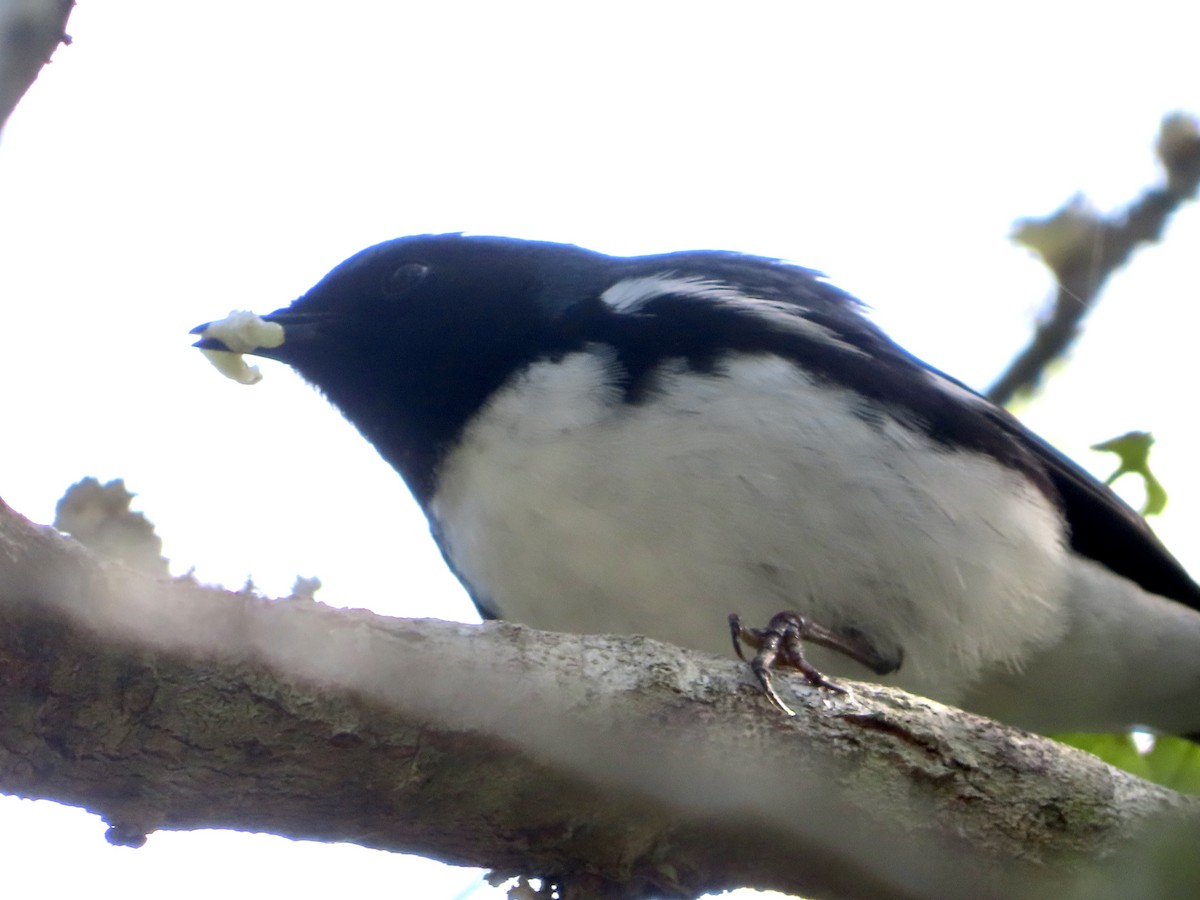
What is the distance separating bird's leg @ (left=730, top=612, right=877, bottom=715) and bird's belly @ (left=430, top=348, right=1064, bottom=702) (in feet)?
1.07

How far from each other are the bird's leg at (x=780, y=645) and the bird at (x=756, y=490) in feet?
0.47

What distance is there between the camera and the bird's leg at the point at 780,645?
2.92m

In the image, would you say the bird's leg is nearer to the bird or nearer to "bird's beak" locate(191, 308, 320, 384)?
the bird

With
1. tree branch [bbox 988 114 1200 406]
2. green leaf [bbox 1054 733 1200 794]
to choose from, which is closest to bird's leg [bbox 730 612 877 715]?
green leaf [bbox 1054 733 1200 794]

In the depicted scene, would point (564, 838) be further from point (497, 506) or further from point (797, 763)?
point (497, 506)

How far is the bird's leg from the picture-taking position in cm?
292

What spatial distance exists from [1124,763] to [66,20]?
394 cm

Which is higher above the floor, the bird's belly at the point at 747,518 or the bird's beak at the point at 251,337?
the bird's beak at the point at 251,337

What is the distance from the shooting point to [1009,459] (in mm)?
4559

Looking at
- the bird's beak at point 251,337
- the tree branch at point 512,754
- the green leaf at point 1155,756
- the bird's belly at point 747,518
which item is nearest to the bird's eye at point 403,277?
the bird's beak at point 251,337

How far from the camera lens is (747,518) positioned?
13.4 ft

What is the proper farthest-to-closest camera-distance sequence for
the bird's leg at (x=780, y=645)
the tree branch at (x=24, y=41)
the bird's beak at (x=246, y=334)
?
the bird's beak at (x=246, y=334) < the bird's leg at (x=780, y=645) < the tree branch at (x=24, y=41)

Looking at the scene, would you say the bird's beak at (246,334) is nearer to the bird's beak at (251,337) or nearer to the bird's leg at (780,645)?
the bird's beak at (251,337)

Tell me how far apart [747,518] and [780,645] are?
2.70 ft
